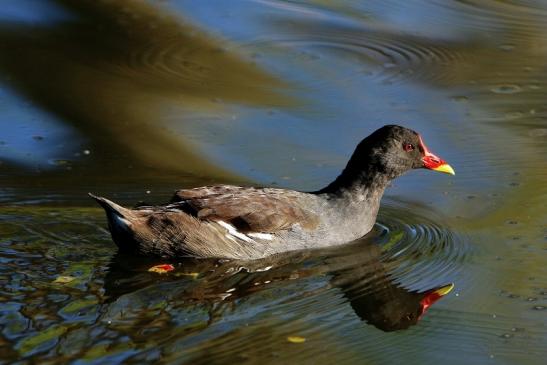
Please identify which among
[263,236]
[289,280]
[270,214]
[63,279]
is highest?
[270,214]

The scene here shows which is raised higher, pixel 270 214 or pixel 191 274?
pixel 270 214

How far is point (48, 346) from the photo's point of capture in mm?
6281

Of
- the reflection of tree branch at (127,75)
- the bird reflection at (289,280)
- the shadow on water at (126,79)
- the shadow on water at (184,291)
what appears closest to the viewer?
the shadow on water at (184,291)

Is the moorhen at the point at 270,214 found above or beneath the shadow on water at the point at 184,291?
above

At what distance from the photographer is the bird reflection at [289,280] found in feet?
23.5

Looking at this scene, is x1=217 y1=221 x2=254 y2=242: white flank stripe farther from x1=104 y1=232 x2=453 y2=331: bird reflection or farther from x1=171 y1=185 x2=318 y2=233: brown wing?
x1=104 y1=232 x2=453 y2=331: bird reflection

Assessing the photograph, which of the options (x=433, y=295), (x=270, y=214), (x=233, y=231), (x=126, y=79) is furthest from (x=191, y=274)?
(x=126, y=79)

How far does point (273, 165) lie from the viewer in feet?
31.4

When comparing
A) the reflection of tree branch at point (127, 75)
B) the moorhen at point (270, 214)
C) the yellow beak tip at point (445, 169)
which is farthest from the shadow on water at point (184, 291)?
the reflection of tree branch at point (127, 75)

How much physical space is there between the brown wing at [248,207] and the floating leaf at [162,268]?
0.45m

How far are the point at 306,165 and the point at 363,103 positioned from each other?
1277 mm

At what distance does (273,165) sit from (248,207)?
4.57 feet

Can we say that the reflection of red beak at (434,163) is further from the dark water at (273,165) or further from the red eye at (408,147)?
the dark water at (273,165)

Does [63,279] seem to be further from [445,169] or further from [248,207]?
[445,169]
